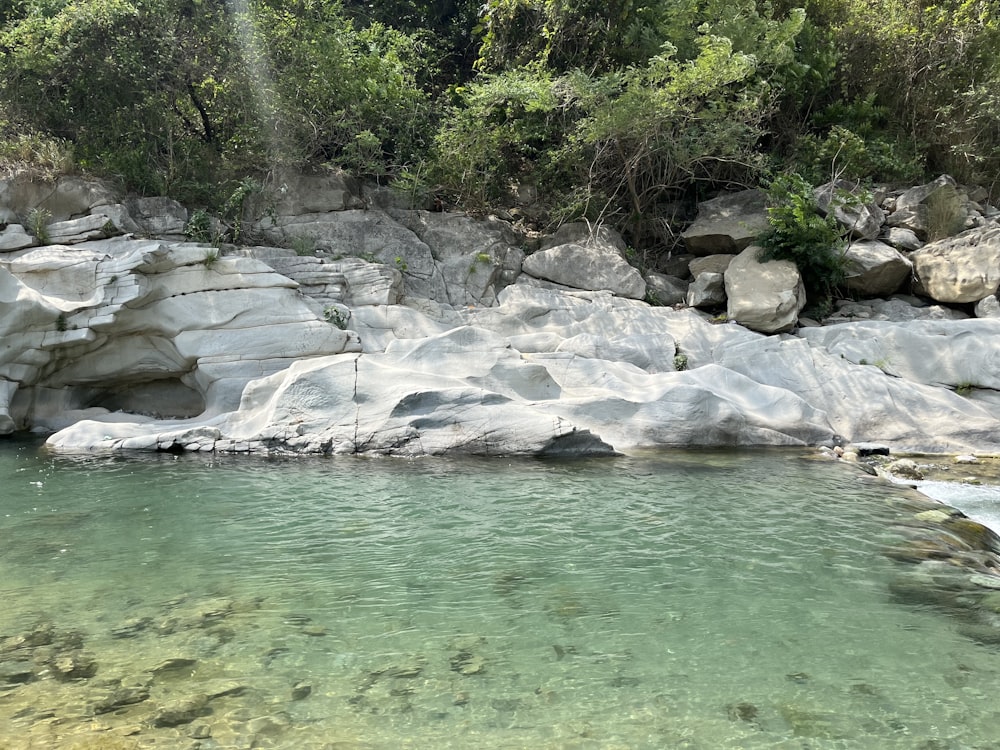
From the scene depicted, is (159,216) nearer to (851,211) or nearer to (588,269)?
(588,269)

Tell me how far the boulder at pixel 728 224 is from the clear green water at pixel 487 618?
27.8 ft

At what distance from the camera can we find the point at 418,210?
15.8 meters

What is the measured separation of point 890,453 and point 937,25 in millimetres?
12482

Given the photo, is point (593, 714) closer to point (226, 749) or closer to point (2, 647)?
→ point (226, 749)

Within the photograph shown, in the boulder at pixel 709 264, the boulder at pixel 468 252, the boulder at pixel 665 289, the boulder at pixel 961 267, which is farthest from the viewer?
the boulder at pixel 709 264

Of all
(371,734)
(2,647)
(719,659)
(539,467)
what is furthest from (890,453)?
(2,647)

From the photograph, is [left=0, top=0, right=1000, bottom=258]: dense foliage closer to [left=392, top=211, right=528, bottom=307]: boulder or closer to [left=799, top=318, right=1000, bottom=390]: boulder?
[left=392, top=211, right=528, bottom=307]: boulder

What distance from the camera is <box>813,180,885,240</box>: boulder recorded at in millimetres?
14117

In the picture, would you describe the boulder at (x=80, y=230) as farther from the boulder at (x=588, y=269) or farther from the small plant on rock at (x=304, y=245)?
the boulder at (x=588, y=269)

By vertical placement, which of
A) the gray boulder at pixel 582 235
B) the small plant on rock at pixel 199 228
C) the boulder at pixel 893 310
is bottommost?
the boulder at pixel 893 310

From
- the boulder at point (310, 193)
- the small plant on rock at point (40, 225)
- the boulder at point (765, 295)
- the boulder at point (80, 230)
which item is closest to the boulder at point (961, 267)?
the boulder at point (765, 295)

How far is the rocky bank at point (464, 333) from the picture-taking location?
356 inches

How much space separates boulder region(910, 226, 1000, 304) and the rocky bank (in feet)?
0.13

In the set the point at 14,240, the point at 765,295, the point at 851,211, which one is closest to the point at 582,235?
the point at 765,295
